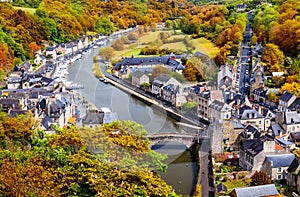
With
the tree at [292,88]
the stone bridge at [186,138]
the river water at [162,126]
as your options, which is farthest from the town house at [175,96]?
the tree at [292,88]

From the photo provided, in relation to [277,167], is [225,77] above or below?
above

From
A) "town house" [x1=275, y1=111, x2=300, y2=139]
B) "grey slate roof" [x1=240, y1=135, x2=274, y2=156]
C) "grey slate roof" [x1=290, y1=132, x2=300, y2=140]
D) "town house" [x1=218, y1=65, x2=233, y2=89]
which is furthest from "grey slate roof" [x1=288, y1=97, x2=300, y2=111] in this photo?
"grey slate roof" [x1=240, y1=135, x2=274, y2=156]

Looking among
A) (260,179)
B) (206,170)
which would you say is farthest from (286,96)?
(260,179)

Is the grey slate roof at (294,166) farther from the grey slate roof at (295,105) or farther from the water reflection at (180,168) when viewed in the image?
the grey slate roof at (295,105)

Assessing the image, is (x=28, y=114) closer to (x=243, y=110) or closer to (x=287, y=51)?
(x=243, y=110)

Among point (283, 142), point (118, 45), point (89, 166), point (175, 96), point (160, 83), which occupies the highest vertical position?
point (118, 45)

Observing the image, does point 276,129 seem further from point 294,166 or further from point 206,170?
point 206,170

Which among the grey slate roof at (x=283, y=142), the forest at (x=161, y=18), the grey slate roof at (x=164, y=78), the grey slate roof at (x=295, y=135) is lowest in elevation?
the grey slate roof at (x=283, y=142)

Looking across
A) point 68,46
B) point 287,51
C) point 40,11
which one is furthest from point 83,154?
point 40,11
